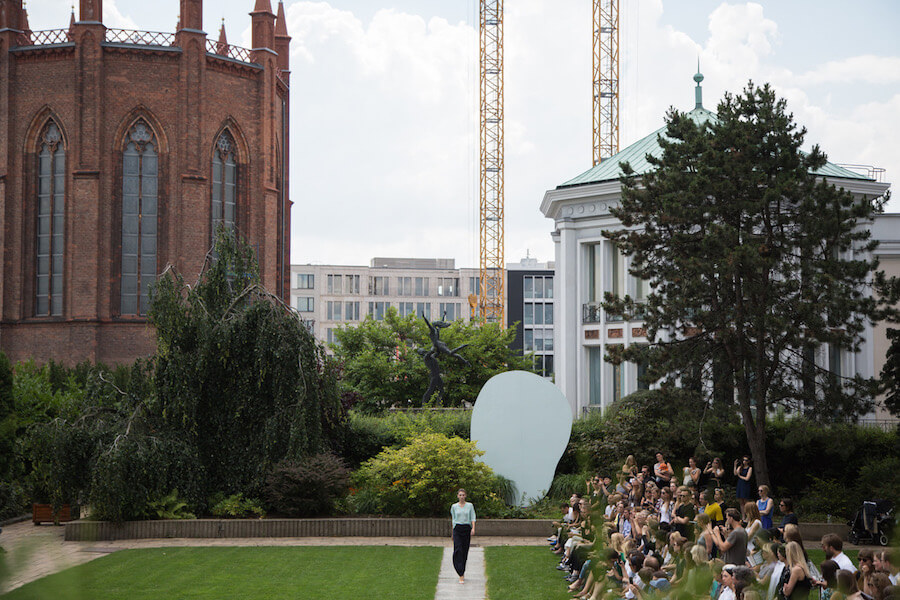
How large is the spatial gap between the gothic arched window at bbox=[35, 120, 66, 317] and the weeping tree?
72.5 feet

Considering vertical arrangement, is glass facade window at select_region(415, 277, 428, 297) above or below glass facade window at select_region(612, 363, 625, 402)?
above

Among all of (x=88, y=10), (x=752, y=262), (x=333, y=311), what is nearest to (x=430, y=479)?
(x=752, y=262)

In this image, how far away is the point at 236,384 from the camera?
22406 mm

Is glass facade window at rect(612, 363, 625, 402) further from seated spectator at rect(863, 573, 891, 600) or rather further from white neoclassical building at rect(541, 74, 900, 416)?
seated spectator at rect(863, 573, 891, 600)

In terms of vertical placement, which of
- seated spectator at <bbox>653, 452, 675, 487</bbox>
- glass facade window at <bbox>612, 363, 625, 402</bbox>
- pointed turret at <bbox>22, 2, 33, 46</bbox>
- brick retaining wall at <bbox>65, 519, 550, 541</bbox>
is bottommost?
brick retaining wall at <bbox>65, 519, 550, 541</bbox>

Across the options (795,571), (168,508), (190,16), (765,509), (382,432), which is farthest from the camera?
(190,16)

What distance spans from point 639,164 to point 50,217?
25.9 m

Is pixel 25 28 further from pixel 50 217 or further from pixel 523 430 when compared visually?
pixel 523 430

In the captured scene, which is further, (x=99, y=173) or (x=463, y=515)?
(x=99, y=173)

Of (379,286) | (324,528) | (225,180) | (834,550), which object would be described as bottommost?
(324,528)

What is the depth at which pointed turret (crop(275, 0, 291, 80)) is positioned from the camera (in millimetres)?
49094


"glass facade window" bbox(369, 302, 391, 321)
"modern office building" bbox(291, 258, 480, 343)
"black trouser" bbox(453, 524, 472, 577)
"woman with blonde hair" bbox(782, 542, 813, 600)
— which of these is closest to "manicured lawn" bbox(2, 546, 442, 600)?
"black trouser" bbox(453, 524, 472, 577)

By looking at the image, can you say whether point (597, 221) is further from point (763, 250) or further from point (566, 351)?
point (763, 250)

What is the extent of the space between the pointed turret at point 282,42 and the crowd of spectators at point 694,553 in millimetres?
35953
